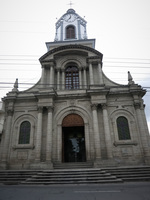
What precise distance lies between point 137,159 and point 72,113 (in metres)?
7.87

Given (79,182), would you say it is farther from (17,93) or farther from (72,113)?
(17,93)

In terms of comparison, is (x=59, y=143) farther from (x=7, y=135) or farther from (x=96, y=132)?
(x=7, y=135)

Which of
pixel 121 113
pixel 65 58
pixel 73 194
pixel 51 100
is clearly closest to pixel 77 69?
pixel 65 58

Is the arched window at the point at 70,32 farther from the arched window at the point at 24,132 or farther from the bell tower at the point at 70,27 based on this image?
the arched window at the point at 24,132

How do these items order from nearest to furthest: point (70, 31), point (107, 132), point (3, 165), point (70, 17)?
point (3, 165) < point (107, 132) < point (70, 31) < point (70, 17)

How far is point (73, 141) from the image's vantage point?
50.0 feet

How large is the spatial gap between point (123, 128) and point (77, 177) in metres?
7.52

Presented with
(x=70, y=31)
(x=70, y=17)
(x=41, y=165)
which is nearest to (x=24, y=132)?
(x=41, y=165)

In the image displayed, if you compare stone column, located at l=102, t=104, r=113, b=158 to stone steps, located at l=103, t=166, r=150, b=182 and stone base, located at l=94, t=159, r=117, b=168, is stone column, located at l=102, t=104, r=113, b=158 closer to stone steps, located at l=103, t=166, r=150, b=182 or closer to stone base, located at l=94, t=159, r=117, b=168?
stone base, located at l=94, t=159, r=117, b=168

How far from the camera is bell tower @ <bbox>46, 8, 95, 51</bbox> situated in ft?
69.9

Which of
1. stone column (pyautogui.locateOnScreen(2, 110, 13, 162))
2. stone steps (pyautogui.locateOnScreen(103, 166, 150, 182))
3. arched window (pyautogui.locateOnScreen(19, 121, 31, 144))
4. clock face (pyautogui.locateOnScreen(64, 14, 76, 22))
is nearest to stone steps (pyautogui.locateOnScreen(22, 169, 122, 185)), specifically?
stone steps (pyautogui.locateOnScreen(103, 166, 150, 182))

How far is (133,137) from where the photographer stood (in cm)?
1334

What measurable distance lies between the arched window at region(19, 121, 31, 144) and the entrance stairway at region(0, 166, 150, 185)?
417 centimetres

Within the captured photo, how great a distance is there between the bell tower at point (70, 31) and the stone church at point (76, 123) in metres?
5.23
